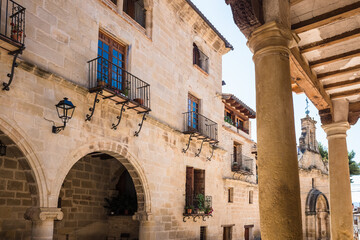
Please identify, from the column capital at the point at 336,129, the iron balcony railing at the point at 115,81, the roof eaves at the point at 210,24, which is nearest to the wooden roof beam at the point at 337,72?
the column capital at the point at 336,129

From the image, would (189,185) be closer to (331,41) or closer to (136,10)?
(136,10)

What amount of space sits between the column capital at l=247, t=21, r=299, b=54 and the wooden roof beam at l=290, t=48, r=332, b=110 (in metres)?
1.37

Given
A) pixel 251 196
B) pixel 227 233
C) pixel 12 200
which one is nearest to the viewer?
pixel 12 200

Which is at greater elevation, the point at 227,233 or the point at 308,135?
the point at 308,135

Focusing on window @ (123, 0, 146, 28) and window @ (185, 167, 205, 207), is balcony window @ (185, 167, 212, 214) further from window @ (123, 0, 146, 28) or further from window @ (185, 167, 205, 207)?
window @ (123, 0, 146, 28)

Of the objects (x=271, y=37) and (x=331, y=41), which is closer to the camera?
(x=271, y=37)

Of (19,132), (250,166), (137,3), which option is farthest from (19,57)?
(250,166)

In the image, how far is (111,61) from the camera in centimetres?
1043

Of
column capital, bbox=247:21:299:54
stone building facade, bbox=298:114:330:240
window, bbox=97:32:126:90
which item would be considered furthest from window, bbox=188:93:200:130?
stone building facade, bbox=298:114:330:240

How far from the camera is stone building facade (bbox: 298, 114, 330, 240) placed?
2292 centimetres

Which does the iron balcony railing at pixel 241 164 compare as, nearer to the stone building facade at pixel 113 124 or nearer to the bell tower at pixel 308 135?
the stone building facade at pixel 113 124

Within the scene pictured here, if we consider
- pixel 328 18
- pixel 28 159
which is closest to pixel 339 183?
pixel 328 18

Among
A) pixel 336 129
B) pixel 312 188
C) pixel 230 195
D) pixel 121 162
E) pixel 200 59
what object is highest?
pixel 200 59

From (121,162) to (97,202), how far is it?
3762 millimetres
